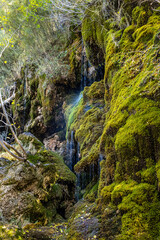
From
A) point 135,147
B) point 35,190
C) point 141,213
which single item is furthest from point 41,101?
point 141,213

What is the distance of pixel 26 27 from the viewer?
11.9 m

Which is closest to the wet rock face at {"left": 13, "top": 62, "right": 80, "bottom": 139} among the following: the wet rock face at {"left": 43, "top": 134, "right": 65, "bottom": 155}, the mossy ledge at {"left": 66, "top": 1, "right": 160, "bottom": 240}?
the wet rock face at {"left": 43, "top": 134, "right": 65, "bottom": 155}

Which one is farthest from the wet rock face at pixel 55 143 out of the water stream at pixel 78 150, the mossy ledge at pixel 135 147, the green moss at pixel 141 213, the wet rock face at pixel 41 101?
the green moss at pixel 141 213

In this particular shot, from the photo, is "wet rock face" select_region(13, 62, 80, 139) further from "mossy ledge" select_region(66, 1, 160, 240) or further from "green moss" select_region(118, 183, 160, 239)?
"green moss" select_region(118, 183, 160, 239)

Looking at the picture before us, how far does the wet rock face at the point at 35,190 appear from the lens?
4.69 m

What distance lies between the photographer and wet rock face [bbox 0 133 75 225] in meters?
4.69

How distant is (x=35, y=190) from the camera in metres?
5.61

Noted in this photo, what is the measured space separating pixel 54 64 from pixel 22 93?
7.12 meters

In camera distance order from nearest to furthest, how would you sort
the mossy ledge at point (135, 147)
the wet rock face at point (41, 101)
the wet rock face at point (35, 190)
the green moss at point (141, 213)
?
1. the green moss at point (141, 213)
2. the mossy ledge at point (135, 147)
3. the wet rock face at point (35, 190)
4. the wet rock face at point (41, 101)

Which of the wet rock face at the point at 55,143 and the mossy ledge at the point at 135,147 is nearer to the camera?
the mossy ledge at the point at 135,147

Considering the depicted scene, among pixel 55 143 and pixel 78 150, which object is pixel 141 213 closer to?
pixel 78 150

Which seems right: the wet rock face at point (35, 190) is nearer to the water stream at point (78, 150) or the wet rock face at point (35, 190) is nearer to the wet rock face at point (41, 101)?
the water stream at point (78, 150)

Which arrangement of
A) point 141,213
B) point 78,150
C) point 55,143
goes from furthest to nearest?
1. point 55,143
2. point 78,150
3. point 141,213

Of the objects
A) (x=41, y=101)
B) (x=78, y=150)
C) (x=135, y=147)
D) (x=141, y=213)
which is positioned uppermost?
(x=41, y=101)
